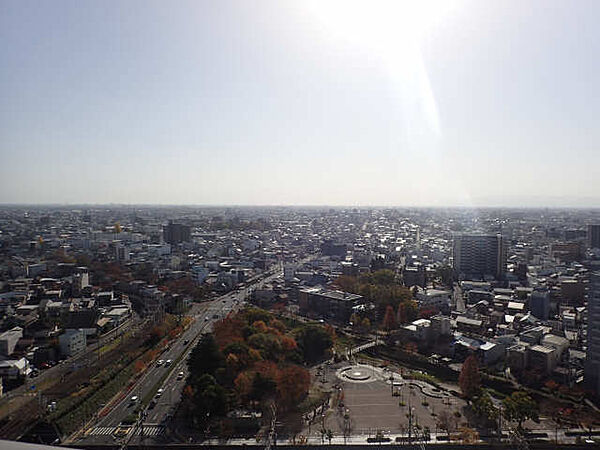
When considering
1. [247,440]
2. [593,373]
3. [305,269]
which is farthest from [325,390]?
[305,269]

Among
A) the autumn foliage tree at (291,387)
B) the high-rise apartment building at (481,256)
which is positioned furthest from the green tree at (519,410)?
the high-rise apartment building at (481,256)

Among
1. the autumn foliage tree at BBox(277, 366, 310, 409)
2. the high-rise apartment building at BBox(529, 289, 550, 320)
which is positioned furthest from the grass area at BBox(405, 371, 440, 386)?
the high-rise apartment building at BBox(529, 289, 550, 320)

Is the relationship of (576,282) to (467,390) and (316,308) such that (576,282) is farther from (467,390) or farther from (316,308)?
(467,390)

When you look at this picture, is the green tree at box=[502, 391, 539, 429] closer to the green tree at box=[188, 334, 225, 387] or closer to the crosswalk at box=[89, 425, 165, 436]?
the green tree at box=[188, 334, 225, 387]

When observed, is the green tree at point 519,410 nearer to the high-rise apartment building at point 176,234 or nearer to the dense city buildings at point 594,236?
the dense city buildings at point 594,236

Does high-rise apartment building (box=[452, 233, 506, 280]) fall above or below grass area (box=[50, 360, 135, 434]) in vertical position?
above

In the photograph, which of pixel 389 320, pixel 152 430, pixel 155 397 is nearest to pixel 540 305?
pixel 389 320
